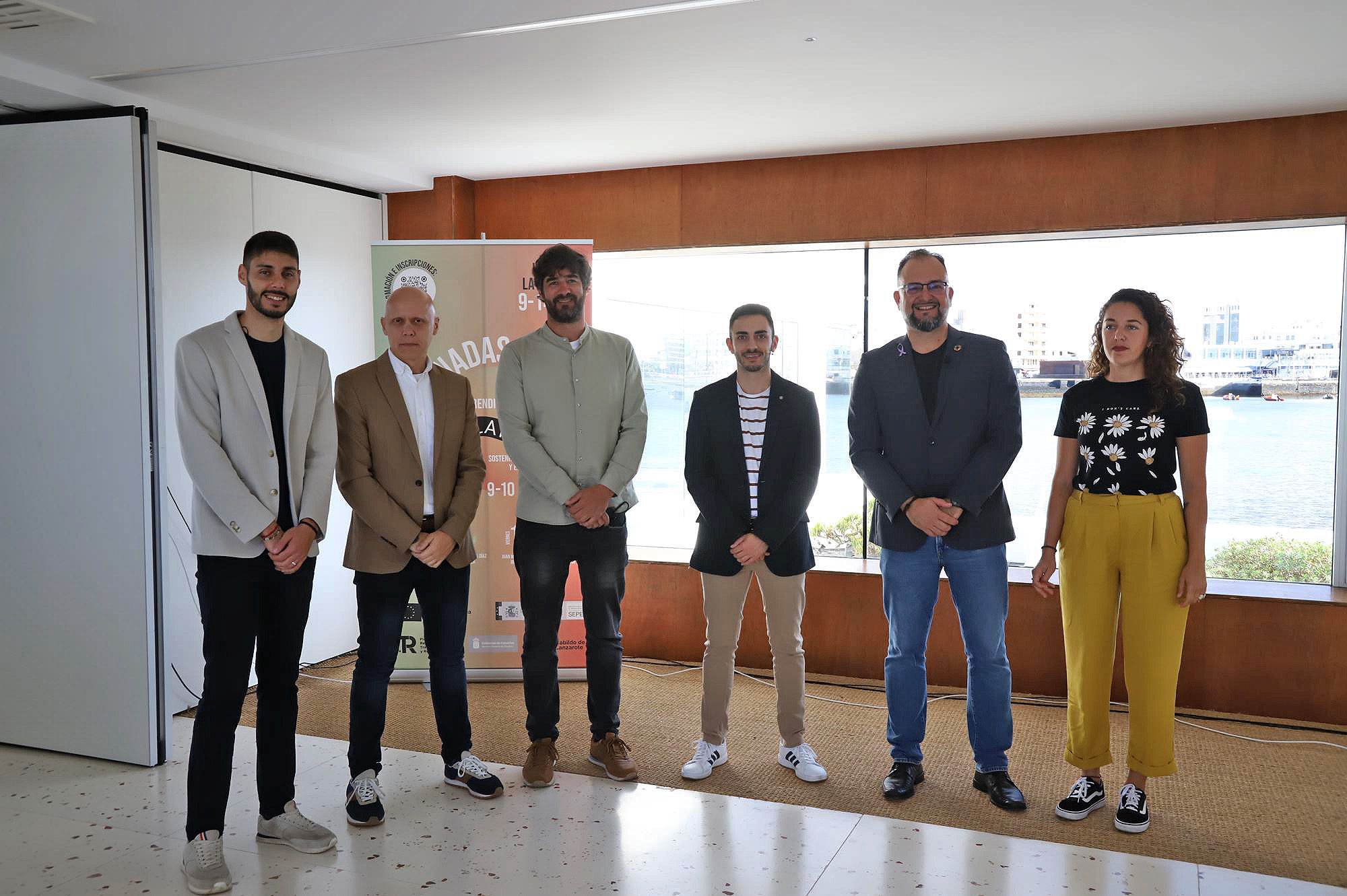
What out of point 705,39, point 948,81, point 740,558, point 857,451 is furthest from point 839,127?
point 740,558

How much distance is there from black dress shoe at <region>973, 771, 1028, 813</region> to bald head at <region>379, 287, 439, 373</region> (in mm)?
2502

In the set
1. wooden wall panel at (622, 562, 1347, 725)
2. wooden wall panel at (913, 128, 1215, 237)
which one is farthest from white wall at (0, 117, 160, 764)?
wooden wall panel at (913, 128, 1215, 237)

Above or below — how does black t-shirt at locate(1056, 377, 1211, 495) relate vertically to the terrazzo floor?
above

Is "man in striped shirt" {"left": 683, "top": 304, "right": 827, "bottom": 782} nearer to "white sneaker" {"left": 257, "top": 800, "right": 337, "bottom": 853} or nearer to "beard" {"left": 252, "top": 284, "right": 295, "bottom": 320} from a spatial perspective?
"white sneaker" {"left": 257, "top": 800, "right": 337, "bottom": 853}

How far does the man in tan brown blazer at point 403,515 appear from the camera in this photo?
3301mm

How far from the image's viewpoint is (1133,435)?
127 inches

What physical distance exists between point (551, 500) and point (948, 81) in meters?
2.27

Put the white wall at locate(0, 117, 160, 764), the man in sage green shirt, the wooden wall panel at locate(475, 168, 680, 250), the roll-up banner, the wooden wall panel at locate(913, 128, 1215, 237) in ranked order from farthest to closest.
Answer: the wooden wall panel at locate(475, 168, 680, 250), the roll-up banner, the wooden wall panel at locate(913, 128, 1215, 237), the white wall at locate(0, 117, 160, 764), the man in sage green shirt

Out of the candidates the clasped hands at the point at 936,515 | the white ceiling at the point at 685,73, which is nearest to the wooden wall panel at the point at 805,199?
the white ceiling at the point at 685,73

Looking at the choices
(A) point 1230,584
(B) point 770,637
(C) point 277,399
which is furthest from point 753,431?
(A) point 1230,584

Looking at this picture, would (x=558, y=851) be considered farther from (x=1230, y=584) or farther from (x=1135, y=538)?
(x=1230, y=584)

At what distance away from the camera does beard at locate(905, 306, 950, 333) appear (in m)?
3.47

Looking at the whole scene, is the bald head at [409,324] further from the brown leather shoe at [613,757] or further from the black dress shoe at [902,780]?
the black dress shoe at [902,780]

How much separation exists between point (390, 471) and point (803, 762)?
6.15 feet
